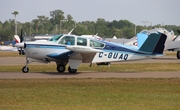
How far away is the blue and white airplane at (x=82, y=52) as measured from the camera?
74.8 feet

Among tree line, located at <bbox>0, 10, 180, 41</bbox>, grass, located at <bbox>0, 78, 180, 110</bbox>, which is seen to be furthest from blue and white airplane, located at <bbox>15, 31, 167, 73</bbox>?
tree line, located at <bbox>0, 10, 180, 41</bbox>

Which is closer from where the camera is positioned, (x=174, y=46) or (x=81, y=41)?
(x=81, y=41)

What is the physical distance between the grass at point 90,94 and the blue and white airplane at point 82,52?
356cm

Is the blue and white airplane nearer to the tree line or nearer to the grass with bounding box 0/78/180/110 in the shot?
the grass with bounding box 0/78/180/110

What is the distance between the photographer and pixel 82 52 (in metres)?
22.3

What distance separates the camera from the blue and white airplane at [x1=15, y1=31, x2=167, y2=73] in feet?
74.8

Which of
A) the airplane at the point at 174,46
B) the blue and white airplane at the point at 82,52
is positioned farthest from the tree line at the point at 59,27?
the blue and white airplane at the point at 82,52

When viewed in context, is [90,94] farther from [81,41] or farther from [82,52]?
[81,41]

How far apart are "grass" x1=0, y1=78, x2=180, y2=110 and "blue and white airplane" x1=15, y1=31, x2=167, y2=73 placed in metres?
3.56

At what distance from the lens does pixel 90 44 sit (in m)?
23.1

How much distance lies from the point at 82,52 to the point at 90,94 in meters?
7.64

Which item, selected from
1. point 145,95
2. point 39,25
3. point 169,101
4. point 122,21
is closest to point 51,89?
point 145,95

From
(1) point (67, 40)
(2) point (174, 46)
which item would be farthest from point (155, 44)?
(2) point (174, 46)

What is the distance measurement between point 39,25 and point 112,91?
136 m
